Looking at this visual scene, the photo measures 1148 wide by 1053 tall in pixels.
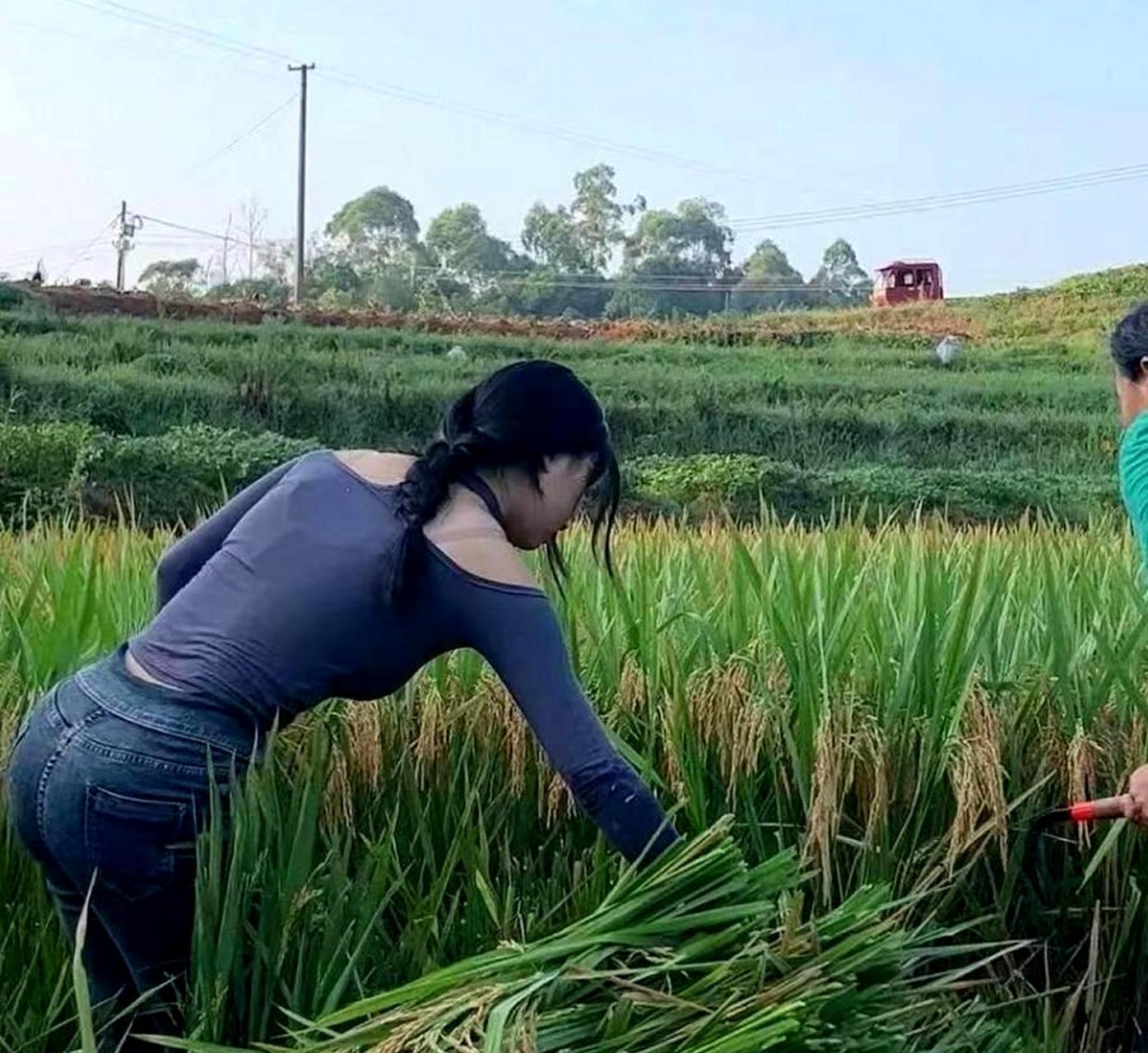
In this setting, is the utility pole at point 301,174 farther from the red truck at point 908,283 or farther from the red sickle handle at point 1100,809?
the red sickle handle at point 1100,809

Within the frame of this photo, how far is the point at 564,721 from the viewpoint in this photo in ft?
4.95

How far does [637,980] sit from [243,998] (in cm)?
55

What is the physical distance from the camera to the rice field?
132 centimetres

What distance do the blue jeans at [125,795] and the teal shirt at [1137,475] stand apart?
1.09m

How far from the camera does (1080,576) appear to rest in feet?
9.72

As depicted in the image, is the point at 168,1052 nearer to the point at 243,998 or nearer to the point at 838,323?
the point at 243,998

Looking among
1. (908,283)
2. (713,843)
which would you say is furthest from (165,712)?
(908,283)

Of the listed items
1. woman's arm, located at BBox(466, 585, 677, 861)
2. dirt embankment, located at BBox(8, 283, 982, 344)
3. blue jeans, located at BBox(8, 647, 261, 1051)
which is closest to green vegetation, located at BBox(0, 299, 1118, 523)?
dirt embankment, located at BBox(8, 283, 982, 344)

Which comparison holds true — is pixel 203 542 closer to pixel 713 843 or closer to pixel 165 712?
pixel 165 712

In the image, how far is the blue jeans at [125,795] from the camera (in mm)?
1604

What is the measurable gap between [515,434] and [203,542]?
0.49 meters

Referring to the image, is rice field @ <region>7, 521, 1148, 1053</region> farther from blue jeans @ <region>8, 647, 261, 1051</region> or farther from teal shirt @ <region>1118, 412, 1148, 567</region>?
→ teal shirt @ <region>1118, 412, 1148, 567</region>

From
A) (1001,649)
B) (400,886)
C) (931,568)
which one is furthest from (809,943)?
(931,568)

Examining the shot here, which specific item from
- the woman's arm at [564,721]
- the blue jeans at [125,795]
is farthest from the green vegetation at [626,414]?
the woman's arm at [564,721]
